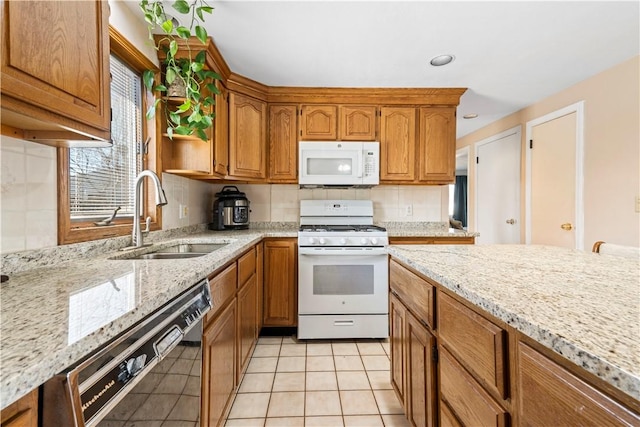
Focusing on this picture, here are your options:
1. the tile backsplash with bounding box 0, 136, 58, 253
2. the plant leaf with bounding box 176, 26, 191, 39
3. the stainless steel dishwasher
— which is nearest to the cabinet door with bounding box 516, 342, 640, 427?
the stainless steel dishwasher

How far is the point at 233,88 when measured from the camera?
229 centimetres

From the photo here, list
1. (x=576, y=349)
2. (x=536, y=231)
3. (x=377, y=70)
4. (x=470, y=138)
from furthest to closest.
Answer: (x=470, y=138) < (x=536, y=231) < (x=377, y=70) < (x=576, y=349)

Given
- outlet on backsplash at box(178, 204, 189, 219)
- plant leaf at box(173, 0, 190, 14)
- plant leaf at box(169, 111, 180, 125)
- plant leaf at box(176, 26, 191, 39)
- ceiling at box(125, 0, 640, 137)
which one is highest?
ceiling at box(125, 0, 640, 137)

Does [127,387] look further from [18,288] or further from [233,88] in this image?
[233,88]

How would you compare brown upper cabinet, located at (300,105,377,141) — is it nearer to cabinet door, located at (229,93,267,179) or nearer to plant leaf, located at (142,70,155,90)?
cabinet door, located at (229,93,267,179)

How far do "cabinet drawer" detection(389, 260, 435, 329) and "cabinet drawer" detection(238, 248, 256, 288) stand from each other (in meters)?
0.88

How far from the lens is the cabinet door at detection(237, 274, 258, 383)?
5.08 ft

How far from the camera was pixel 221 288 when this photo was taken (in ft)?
4.01

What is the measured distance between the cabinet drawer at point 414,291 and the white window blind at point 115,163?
157 centimetres

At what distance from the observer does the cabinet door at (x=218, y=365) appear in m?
1.04

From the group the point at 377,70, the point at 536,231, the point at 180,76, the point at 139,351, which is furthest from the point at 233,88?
the point at 536,231

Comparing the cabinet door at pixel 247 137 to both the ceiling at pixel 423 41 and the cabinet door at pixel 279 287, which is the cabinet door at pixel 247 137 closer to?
the ceiling at pixel 423 41

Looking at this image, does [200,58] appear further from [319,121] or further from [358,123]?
[358,123]

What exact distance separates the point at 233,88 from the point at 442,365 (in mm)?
2425
